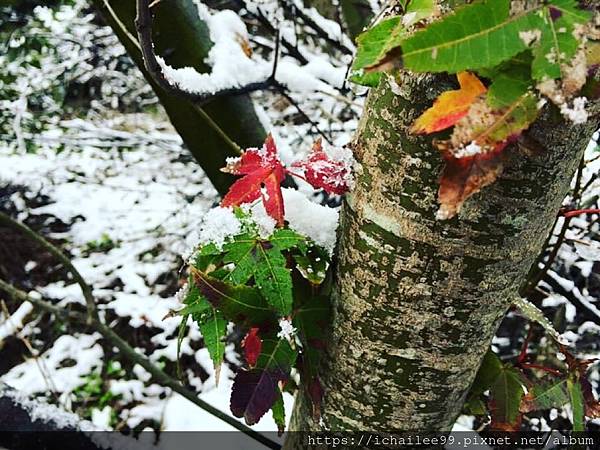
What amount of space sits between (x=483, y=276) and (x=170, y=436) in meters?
0.97

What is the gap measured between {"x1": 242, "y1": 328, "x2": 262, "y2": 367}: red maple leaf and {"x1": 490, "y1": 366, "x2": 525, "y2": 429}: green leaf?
0.99ft

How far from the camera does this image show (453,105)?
321 millimetres

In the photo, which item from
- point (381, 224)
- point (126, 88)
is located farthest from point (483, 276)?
point (126, 88)

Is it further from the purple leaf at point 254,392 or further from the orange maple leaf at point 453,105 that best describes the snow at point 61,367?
the orange maple leaf at point 453,105

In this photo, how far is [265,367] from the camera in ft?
1.81

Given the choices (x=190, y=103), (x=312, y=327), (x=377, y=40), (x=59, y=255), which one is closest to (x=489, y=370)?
(x=312, y=327)

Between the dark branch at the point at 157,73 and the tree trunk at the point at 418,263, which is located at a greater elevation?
the dark branch at the point at 157,73

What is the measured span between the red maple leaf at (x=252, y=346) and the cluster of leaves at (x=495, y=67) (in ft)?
1.01

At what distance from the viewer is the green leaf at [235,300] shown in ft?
1.74

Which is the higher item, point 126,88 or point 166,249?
point 126,88

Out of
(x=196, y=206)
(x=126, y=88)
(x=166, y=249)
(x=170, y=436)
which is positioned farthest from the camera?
(x=126, y=88)

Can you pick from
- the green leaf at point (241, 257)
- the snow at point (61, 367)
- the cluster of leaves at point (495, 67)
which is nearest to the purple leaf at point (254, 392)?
the green leaf at point (241, 257)

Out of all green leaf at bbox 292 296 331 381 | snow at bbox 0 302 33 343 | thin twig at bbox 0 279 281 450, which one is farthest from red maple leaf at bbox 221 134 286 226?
snow at bbox 0 302 33 343

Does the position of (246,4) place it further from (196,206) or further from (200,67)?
(196,206)
